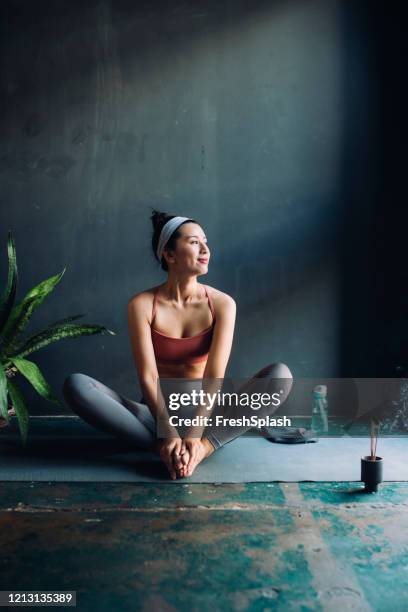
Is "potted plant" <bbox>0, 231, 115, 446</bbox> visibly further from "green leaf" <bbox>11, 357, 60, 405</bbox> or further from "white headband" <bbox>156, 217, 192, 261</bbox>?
"white headband" <bbox>156, 217, 192, 261</bbox>

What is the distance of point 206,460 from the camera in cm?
237

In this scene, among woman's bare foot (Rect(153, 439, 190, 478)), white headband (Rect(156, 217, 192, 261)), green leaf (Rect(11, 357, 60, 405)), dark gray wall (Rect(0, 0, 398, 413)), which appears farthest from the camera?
dark gray wall (Rect(0, 0, 398, 413))

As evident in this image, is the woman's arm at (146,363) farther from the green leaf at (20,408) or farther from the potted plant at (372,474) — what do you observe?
the potted plant at (372,474)

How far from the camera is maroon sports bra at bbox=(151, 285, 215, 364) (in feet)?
8.09

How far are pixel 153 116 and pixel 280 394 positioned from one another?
169 centimetres

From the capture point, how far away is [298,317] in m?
3.26

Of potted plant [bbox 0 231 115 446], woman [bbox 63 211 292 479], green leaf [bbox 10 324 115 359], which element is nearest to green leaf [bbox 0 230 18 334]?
potted plant [bbox 0 231 115 446]

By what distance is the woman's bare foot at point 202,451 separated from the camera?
7.16 feet

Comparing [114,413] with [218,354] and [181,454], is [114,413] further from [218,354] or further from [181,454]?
[218,354]

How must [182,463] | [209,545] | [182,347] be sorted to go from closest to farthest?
[209,545] → [182,463] → [182,347]

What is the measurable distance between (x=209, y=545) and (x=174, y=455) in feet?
1.85

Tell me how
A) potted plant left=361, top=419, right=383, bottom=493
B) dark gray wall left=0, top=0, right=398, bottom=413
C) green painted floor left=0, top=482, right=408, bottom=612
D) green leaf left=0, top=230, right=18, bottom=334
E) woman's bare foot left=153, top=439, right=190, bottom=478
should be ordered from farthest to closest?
dark gray wall left=0, top=0, right=398, bottom=413
green leaf left=0, top=230, right=18, bottom=334
woman's bare foot left=153, top=439, right=190, bottom=478
potted plant left=361, top=419, right=383, bottom=493
green painted floor left=0, top=482, right=408, bottom=612

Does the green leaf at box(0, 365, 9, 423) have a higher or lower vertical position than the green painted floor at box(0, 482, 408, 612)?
higher

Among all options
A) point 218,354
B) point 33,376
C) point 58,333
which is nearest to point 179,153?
point 58,333
